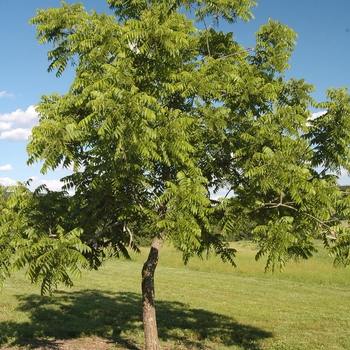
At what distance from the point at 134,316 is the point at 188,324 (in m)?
2.61

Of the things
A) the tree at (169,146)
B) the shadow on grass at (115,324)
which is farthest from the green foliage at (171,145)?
the shadow on grass at (115,324)

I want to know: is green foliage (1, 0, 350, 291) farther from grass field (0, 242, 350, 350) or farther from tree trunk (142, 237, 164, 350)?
grass field (0, 242, 350, 350)

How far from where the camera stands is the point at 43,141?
757 centimetres

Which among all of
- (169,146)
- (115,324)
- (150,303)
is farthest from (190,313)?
(169,146)

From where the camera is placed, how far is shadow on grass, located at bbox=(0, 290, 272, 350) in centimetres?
1479

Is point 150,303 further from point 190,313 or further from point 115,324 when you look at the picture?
point 190,313

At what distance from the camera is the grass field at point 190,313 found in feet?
48.6

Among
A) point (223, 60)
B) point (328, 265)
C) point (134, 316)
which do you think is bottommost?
point (134, 316)

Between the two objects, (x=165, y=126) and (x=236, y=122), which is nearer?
(x=165, y=126)

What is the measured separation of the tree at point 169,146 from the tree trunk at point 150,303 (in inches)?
1.6

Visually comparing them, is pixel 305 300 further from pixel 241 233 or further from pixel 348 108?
pixel 348 108

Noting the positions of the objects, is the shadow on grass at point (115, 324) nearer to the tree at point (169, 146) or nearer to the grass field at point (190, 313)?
the grass field at point (190, 313)

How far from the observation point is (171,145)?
8.00 metres

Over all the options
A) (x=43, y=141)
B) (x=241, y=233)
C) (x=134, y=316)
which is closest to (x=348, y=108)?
(x=241, y=233)
